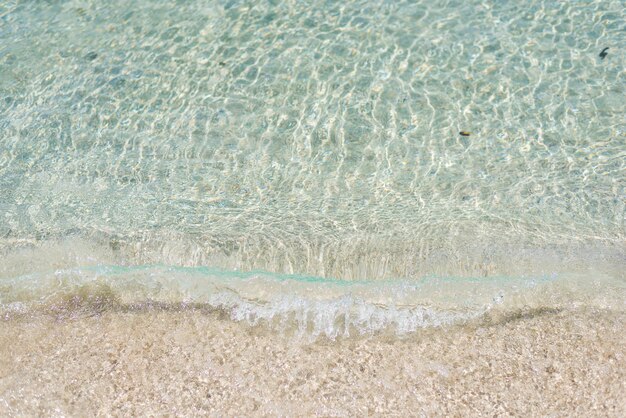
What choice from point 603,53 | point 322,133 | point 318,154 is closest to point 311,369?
point 318,154

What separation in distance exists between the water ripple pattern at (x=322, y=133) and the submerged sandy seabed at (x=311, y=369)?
0.56m

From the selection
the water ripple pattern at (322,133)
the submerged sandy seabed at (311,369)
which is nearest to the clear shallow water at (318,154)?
the water ripple pattern at (322,133)

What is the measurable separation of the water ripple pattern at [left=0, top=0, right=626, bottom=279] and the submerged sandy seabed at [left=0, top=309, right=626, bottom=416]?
0.56 metres

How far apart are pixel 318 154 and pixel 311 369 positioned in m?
1.81

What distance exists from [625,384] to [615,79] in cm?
276

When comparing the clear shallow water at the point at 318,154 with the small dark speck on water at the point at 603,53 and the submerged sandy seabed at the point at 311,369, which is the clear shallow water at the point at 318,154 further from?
the submerged sandy seabed at the point at 311,369

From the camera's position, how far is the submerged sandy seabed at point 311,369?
313cm

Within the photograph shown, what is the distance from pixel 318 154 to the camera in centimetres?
466

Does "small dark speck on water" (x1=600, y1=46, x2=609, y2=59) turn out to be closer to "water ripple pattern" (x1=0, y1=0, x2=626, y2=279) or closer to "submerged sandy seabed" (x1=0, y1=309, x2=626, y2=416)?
"water ripple pattern" (x1=0, y1=0, x2=626, y2=279)

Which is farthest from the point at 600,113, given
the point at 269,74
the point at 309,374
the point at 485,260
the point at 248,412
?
the point at 248,412

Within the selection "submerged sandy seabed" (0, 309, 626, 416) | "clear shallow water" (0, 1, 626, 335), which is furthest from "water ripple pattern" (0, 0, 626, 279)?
"submerged sandy seabed" (0, 309, 626, 416)

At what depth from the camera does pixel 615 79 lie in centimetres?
499

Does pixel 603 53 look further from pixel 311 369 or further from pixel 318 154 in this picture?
pixel 311 369

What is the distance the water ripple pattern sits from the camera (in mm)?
4098
